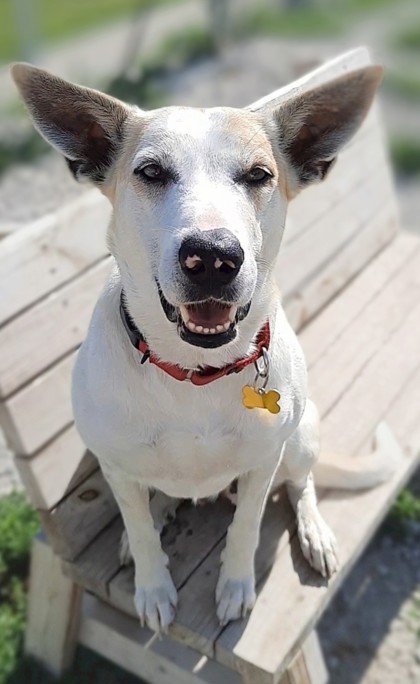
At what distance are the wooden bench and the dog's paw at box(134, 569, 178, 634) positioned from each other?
0.12 feet

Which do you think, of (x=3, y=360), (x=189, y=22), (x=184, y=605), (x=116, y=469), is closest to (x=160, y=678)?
(x=184, y=605)

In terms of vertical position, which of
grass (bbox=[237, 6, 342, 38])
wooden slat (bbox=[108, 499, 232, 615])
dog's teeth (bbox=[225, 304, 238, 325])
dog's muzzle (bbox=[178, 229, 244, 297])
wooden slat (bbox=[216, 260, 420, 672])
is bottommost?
grass (bbox=[237, 6, 342, 38])

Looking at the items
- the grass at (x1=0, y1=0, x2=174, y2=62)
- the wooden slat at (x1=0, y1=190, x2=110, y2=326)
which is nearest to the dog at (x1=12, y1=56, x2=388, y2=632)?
the wooden slat at (x1=0, y1=190, x2=110, y2=326)

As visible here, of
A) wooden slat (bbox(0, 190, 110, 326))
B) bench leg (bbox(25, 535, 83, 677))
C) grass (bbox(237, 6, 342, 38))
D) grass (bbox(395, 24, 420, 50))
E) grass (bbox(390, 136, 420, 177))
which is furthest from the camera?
grass (bbox(395, 24, 420, 50))

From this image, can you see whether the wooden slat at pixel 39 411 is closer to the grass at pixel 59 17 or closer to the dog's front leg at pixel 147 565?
the dog's front leg at pixel 147 565

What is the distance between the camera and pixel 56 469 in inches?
94.0

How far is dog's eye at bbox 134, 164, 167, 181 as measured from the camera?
167 cm

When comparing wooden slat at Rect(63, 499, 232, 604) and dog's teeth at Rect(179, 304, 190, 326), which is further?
wooden slat at Rect(63, 499, 232, 604)

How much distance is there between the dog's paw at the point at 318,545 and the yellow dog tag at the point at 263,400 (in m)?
0.65

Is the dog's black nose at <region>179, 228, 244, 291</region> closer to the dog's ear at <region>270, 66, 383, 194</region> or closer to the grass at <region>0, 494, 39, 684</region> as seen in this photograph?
the dog's ear at <region>270, 66, 383, 194</region>

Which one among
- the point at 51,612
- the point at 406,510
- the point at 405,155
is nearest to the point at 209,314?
the point at 51,612

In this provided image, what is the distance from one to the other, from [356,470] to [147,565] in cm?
77

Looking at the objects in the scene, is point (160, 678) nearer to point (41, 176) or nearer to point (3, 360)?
point (3, 360)

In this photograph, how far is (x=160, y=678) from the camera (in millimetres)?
2447
